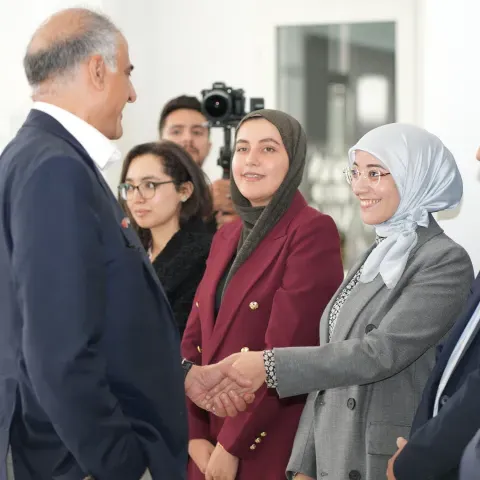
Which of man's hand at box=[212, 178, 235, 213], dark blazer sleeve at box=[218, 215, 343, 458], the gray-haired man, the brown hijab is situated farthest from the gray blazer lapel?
man's hand at box=[212, 178, 235, 213]

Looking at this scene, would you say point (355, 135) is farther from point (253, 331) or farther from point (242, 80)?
point (253, 331)

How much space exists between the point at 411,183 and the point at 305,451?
28.7 inches

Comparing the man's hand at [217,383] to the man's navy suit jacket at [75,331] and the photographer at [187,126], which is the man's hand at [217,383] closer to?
the man's navy suit jacket at [75,331]

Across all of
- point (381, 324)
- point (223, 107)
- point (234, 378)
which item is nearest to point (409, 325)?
point (381, 324)

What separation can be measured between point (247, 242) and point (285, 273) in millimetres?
165

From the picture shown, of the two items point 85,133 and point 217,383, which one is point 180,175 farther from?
point 85,133

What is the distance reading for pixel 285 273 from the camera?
248 centimetres

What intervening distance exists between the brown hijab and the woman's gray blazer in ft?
1.32

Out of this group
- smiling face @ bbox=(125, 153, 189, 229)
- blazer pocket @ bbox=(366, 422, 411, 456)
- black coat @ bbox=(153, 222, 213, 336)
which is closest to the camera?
blazer pocket @ bbox=(366, 422, 411, 456)

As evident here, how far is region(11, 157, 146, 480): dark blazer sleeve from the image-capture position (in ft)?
4.93

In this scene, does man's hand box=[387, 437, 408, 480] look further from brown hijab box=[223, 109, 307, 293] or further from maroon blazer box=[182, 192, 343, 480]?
brown hijab box=[223, 109, 307, 293]

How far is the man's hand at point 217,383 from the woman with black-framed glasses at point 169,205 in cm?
56

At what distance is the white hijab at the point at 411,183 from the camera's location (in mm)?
2234

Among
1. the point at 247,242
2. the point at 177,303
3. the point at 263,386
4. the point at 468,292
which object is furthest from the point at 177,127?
the point at 468,292
